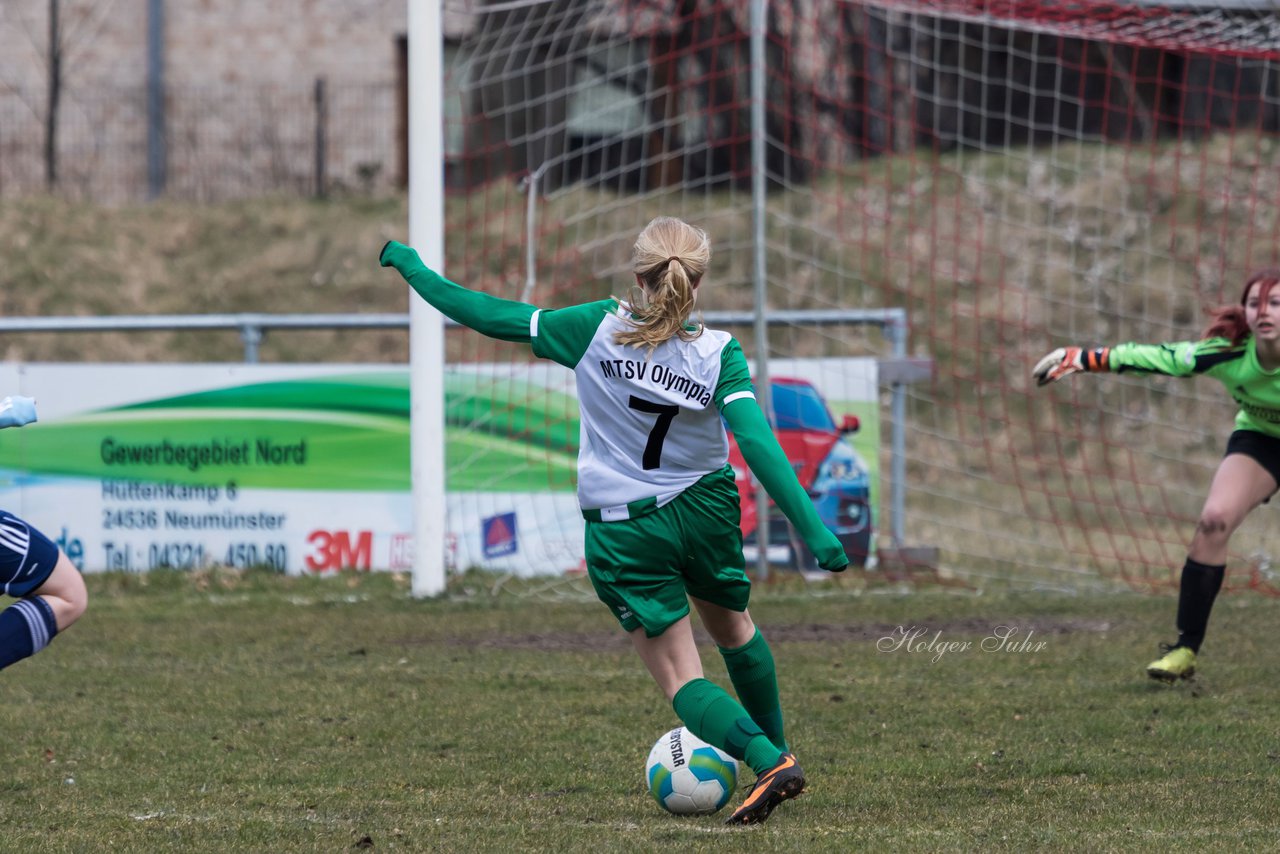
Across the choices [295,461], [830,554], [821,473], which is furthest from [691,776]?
[295,461]

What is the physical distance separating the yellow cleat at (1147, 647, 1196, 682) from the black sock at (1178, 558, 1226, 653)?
0.13 ft

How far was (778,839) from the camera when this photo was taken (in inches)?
158

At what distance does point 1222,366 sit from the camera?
6.43 metres

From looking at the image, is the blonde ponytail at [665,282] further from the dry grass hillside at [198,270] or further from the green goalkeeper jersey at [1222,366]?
the dry grass hillside at [198,270]

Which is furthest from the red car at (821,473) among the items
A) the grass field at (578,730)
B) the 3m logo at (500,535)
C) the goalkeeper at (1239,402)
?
the goalkeeper at (1239,402)

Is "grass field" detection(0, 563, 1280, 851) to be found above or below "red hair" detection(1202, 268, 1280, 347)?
below


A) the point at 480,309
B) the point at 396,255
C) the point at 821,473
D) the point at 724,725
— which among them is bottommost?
the point at 821,473

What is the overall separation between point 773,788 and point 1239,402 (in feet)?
11.4

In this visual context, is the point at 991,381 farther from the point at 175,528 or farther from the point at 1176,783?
the point at 1176,783

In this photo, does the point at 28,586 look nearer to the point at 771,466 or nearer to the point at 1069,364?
the point at 771,466

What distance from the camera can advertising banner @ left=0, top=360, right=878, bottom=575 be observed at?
32.2ft

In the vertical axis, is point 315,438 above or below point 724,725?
below

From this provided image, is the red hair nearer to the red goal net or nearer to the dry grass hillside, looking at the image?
the red goal net

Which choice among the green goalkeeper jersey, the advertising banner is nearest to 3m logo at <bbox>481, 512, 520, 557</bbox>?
the advertising banner
